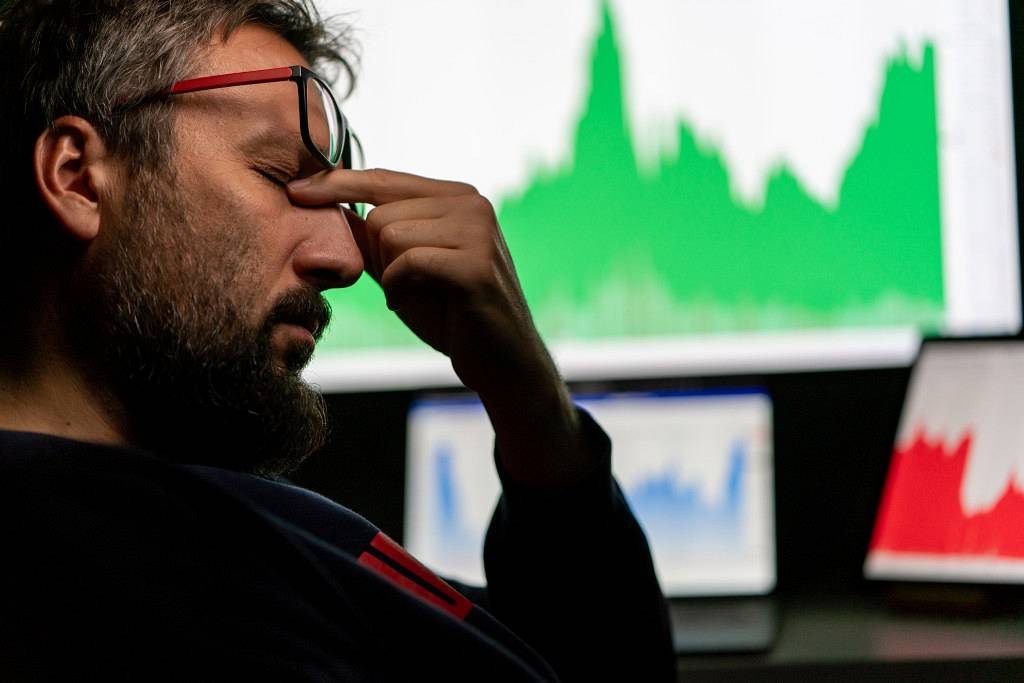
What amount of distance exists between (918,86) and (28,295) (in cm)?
102

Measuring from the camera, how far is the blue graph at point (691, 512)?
122cm

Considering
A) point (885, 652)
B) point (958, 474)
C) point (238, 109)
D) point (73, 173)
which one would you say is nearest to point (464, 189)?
point (238, 109)

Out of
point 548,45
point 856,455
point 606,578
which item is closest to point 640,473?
point 856,455

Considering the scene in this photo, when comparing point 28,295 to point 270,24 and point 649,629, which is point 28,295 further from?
point 649,629

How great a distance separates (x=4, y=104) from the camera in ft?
2.76

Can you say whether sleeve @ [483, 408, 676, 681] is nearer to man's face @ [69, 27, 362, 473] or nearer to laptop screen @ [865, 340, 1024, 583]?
man's face @ [69, 27, 362, 473]

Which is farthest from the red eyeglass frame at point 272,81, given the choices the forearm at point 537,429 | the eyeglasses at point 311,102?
the forearm at point 537,429

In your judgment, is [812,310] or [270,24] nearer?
[270,24]

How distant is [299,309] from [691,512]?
0.61 meters

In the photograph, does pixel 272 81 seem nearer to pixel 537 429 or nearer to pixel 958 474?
pixel 537 429

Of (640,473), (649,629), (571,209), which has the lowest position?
(649,629)

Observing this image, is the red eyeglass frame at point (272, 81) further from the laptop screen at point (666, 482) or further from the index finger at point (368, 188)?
the laptop screen at point (666, 482)

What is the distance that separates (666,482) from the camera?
1257 mm

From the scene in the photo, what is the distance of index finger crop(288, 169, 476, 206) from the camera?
2.72 ft
